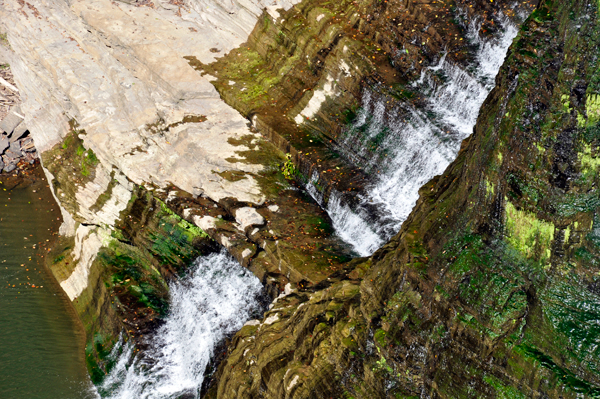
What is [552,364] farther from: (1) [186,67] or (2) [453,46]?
(1) [186,67]

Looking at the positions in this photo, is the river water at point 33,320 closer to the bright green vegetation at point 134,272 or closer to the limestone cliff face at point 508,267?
the bright green vegetation at point 134,272

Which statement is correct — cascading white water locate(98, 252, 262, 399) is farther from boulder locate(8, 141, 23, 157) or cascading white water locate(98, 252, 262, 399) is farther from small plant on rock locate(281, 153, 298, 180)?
boulder locate(8, 141, 23, 157)

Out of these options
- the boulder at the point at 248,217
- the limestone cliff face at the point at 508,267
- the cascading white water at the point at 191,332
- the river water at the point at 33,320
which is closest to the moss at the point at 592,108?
the limestone cliff face at the point at 508,267

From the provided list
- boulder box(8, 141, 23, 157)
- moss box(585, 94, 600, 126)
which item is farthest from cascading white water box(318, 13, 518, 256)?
boulder box(8, 141, 23, 157)

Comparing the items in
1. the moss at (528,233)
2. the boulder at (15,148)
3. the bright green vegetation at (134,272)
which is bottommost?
the boulder at (15,148)

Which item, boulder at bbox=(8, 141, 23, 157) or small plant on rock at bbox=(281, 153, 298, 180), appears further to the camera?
boulder at bbox=(8, 141, 23, 157)

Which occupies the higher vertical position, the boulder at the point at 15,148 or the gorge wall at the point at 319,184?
the gorge wall at the point at 319,184

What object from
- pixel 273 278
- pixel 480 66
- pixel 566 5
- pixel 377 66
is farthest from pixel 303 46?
pixel 566 5
